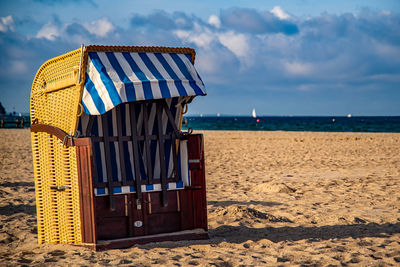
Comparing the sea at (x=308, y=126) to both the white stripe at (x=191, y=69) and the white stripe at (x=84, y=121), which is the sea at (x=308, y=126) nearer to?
the white stripe at (x=191, y=69)

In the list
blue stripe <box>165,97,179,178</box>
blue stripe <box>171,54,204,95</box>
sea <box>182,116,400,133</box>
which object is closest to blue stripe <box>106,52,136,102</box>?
blue stripe <box>171,54,204,95</box>

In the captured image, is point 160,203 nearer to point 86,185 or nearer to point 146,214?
point 146,214

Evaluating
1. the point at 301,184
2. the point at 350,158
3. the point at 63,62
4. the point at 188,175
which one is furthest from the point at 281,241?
the point at 350,158

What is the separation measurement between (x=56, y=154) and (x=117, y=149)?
0.76m

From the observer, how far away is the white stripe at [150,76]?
4.77 m

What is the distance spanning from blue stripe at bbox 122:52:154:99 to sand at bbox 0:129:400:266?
1852 millimetres

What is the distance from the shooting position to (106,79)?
4.64 metres

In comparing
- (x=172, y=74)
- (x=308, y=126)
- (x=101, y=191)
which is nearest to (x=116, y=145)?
(x=101, y=191)

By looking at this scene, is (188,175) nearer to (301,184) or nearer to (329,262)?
(329,262)

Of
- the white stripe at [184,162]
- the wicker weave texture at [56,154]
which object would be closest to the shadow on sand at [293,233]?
the white stripe at [184,162]

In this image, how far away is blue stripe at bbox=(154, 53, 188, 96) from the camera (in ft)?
16.2

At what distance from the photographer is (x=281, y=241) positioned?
5457 millimetres

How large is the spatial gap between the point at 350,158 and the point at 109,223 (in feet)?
40.1

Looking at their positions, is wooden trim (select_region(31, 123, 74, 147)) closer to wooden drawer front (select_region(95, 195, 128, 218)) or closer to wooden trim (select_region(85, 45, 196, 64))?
wooden drawer front (select_region(95, 195, 128, 218))
